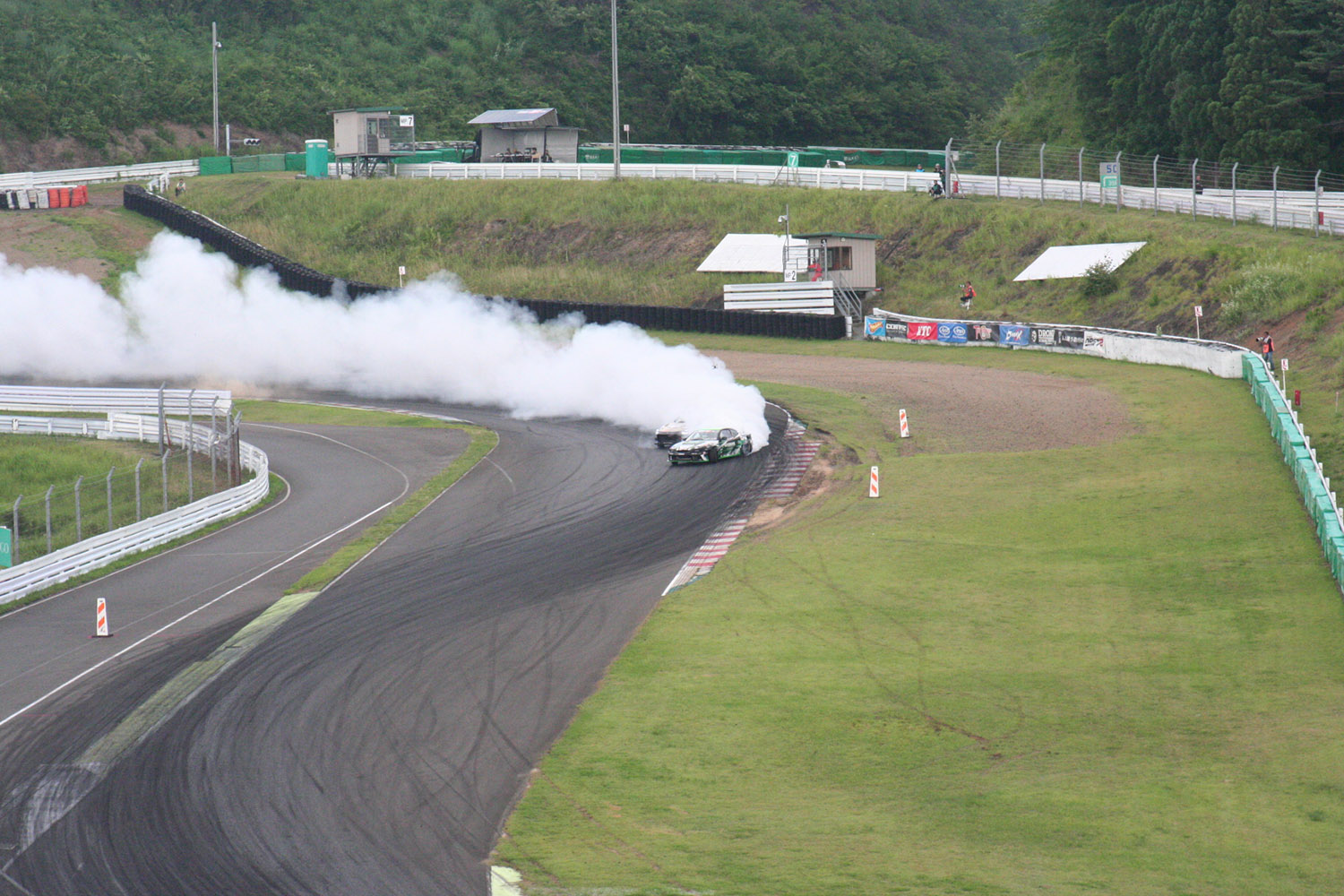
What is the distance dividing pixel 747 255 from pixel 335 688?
5035cm

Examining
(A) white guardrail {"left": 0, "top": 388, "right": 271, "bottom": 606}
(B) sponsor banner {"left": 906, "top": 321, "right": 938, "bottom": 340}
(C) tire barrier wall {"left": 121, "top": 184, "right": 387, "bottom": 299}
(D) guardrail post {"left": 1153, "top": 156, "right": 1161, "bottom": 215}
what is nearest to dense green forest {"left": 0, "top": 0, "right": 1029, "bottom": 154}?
(C) tire barrier wall {"left": 121, "top": 184, "right": 387, "bottom": 299}

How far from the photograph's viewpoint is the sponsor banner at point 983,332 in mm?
58562

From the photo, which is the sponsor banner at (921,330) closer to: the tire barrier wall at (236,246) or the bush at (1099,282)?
the bush at (1099,282)

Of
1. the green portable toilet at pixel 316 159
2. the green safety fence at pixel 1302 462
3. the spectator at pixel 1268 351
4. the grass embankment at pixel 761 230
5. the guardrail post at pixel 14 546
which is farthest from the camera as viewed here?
the green portable toilet at pixel 316 159

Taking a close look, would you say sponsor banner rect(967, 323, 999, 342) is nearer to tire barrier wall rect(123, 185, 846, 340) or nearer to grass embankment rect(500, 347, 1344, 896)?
tire barrier wall rect(123, 185, 846, 340)

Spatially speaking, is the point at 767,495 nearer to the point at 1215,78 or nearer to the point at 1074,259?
the point at 1074,259

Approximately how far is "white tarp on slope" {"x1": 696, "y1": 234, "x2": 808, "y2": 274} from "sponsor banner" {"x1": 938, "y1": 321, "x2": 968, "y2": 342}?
11013 millimetres

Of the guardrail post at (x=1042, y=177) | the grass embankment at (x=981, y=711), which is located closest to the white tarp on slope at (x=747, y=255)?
the guardrail post at (x=1042, y=177)

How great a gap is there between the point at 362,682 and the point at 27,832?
6427 mm

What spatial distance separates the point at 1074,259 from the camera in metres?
63.1

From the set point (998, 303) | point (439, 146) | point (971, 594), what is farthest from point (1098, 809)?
point (439, 146)

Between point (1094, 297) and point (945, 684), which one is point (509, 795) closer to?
point (945, 684)

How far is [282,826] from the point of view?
711 inches

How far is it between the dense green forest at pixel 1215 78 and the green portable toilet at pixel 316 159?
161ft
